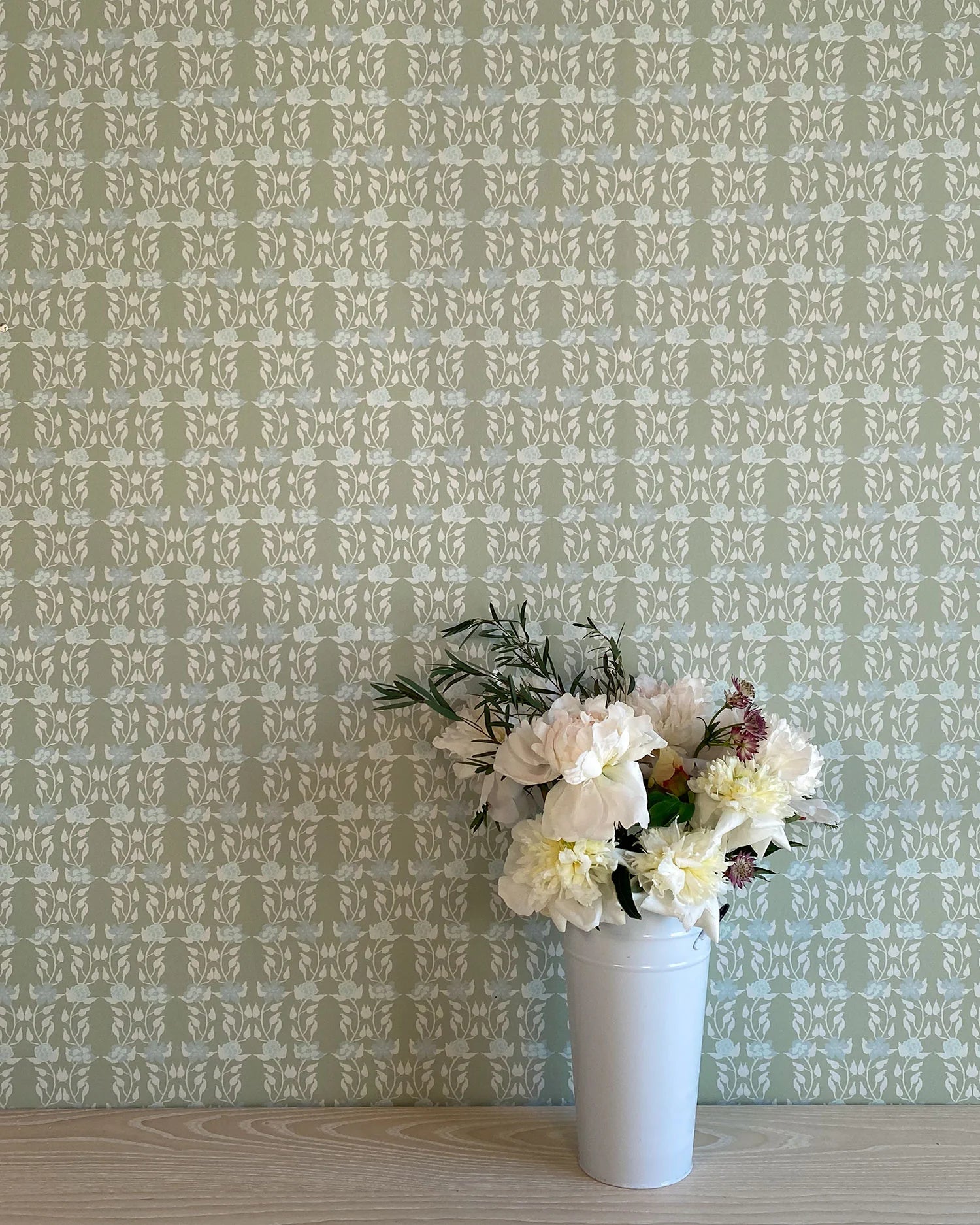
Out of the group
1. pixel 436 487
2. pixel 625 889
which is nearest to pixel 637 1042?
pixel 625 889

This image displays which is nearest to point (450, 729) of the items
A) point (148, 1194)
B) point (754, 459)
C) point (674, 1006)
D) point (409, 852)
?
point (409, 852)

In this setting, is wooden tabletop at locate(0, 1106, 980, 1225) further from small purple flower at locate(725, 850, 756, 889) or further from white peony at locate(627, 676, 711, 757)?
white peony at locate(627, 676, 711, 757)

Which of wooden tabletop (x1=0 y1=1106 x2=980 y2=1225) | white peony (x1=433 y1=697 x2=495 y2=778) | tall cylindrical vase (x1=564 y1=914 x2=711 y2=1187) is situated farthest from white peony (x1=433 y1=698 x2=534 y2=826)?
wooden tabletop (x1=0 y1=1106 x2=980 y2=1225)

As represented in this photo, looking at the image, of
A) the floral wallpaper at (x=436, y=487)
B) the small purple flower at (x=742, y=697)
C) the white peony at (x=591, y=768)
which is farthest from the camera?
the floral wallpaper at (x=436, y=487)

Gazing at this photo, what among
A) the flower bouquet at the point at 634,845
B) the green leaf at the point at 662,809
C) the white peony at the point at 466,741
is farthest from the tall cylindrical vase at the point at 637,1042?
the white peony at the point at 466,741

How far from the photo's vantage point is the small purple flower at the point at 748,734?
105cm

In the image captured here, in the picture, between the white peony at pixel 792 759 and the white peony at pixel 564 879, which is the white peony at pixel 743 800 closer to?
the white peony at pixel 792 759

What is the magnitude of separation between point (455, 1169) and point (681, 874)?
1.53ft

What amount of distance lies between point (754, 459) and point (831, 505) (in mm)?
115

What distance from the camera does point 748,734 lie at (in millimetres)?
1062

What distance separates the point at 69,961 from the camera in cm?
128

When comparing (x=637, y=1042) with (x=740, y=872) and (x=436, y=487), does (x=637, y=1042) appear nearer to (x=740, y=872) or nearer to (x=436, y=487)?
(x=740, y=872)

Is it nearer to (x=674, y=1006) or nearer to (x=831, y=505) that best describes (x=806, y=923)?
(x=674, y=1006)

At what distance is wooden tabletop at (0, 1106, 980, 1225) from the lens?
106 cm
